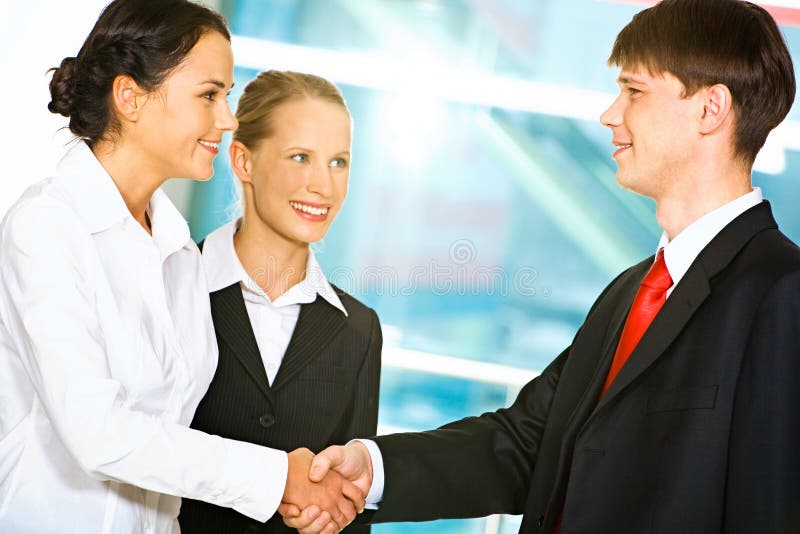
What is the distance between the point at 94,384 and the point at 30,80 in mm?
1809

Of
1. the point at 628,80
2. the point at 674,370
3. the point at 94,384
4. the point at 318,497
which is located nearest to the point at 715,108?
the point at 628,80

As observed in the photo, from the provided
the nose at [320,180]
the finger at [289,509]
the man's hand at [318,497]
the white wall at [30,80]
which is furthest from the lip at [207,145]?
the white wall at [30,80]

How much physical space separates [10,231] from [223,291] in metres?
0.84

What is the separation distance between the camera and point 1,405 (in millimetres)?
1670

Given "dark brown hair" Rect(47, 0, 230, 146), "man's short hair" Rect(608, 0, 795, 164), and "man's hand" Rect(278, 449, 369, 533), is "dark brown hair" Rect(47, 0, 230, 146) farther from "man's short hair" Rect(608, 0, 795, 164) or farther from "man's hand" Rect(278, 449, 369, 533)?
"man's short hair" Rect(608, 0, 795, 164)

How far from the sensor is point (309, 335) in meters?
2.45

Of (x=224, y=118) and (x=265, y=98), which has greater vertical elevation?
(x=265, y=98)

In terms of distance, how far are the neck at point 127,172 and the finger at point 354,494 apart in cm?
78

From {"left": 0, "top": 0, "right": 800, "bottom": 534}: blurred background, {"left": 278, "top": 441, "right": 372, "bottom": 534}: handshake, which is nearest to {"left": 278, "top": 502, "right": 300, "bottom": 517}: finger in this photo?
{"left": 278, "top": 441, "right": 372, "bottom": 534}: handshake

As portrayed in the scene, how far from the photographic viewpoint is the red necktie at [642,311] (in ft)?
6.06

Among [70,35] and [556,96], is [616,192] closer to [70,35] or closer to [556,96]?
[556,96]

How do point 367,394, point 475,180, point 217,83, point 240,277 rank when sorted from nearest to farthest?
point 217,83 → point 240,277 → point 367,394 → point 475,180

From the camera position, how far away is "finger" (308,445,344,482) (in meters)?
2.04

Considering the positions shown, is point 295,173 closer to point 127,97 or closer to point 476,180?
point 127,97
